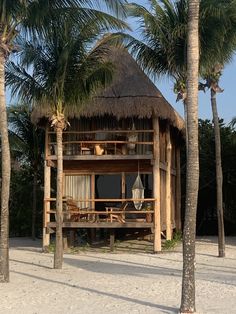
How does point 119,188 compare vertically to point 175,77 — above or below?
below

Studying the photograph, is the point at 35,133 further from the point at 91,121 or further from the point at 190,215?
the point at 190,215

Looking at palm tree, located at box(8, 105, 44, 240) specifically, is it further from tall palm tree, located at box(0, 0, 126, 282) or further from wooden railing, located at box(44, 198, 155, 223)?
tall palm tree, located at box(0, 0, 126, 282)

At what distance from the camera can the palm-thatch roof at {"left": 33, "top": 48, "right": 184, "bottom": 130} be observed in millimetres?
19531

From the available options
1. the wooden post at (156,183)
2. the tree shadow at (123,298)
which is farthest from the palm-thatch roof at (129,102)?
the tree shadow at (123,298)

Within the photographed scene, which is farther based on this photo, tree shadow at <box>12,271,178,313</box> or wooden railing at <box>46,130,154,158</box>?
wooden railing at <box>46,130,154,158</box>

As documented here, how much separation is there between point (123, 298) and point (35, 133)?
16.4 meters

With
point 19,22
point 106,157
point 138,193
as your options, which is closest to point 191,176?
point 19,22

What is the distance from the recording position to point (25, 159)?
27.9 metres

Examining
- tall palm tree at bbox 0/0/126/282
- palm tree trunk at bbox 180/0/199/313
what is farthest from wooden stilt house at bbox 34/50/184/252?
palm tree trunk at bbox 180/0/199/313

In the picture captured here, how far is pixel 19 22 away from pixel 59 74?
6.92 feet

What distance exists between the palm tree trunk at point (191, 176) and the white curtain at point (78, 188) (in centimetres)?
1250

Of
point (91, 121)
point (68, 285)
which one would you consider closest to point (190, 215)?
point (68, 285)

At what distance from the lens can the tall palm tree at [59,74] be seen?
576 inches

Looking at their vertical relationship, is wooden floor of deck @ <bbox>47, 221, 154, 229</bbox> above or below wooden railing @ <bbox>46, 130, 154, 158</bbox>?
below
